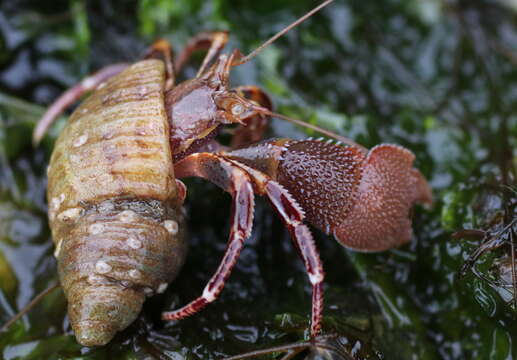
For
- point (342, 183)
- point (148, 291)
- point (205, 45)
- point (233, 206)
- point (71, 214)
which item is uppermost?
point (205, 45)

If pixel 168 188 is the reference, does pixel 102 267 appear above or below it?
below

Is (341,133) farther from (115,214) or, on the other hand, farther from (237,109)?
(115,214)

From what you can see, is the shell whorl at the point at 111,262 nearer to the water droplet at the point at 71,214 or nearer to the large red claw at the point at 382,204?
the water droplet at the point at 71,214

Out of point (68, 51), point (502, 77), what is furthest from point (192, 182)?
point (502, 77)

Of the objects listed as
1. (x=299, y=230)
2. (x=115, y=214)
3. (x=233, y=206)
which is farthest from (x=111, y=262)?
(x=299, y=230)

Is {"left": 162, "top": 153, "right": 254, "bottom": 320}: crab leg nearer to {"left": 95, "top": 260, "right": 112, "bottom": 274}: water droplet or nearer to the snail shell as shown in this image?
the snail shell

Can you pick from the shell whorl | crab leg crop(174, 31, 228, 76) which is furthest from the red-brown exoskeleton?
crab leg crop(174, 31, 228, 76)

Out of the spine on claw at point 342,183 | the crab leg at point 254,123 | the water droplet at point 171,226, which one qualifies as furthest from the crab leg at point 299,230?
the crab leg at point 254,123

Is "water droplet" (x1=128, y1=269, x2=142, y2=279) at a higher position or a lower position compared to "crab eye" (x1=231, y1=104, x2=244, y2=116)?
lower

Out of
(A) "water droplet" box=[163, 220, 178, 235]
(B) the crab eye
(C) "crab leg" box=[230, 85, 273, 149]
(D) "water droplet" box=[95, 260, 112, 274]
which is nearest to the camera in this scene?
(D) "water droplet" box=[95, 260, 112, 274]
